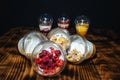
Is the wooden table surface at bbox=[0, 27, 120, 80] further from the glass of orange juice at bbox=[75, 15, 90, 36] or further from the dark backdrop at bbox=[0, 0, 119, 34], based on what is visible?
the dark backdrop at bbox=[0, 0, 119, 34]

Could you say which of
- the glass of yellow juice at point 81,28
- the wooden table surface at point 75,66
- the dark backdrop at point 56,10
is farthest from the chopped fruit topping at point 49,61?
the dark backdrop at point 56,10

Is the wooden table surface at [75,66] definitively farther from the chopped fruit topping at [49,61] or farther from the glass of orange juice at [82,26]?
the glass of orange juice at [82,26]

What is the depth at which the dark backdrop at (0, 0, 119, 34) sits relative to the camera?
10.6 feet

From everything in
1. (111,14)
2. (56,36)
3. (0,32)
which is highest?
(56,36)

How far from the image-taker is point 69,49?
144 cm

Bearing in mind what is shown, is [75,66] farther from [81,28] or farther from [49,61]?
[81,28]

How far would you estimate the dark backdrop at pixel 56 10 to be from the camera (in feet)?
10.6

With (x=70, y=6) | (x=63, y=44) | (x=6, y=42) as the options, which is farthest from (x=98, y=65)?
(x=70, y=6)

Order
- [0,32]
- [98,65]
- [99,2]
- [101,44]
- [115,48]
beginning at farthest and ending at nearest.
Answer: [0,32] < [99,2] < [101,44] < [115,48] < [98,65]

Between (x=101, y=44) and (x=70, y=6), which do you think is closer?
(x=101, y=44)

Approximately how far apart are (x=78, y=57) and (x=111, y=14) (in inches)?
80.5

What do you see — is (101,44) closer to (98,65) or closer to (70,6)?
(98,65)

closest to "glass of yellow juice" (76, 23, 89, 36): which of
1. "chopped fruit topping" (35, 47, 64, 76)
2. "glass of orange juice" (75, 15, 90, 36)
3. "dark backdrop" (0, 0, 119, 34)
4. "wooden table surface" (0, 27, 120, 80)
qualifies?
"glass of orange juice" (75, 15, 90, 36)

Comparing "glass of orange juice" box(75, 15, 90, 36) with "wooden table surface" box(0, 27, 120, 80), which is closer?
"wooden table surface" box(0, 27, 120, 80)
